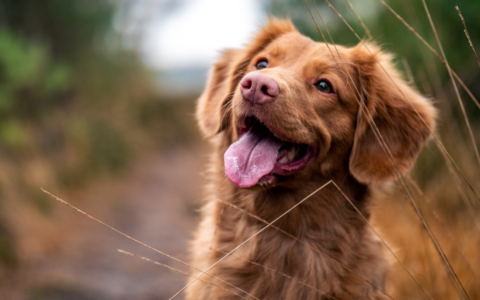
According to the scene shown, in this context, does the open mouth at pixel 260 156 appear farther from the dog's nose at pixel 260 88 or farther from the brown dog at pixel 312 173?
the dog's nose at pixel 260 88

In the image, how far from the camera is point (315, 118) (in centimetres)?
224

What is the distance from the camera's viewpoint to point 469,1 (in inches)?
183

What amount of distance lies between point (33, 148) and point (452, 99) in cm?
540

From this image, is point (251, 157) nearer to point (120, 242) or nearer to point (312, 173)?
point (312, 173)

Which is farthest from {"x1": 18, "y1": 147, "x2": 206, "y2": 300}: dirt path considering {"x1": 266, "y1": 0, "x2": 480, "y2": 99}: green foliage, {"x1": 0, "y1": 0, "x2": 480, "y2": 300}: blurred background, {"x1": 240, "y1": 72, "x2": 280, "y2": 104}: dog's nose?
{"x1": 266, "y1": 0, "x2": 480, "y2": 99}: green foliage

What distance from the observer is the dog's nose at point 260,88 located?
1.98 m

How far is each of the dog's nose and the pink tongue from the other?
0.29m

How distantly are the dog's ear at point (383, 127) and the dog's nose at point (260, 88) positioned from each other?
711 millimetres

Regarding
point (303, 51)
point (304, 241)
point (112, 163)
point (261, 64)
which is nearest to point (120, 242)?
point (112, 163)

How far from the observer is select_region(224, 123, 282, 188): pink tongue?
82.4 inches

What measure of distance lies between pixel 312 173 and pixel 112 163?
5076 millimetres

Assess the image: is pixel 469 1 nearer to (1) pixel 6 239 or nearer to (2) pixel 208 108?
(2) pixel 208 108

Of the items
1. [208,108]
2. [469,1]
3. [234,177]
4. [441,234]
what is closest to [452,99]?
[469,1]

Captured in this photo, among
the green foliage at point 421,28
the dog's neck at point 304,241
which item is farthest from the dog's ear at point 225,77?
the green foliage at point 421,28
